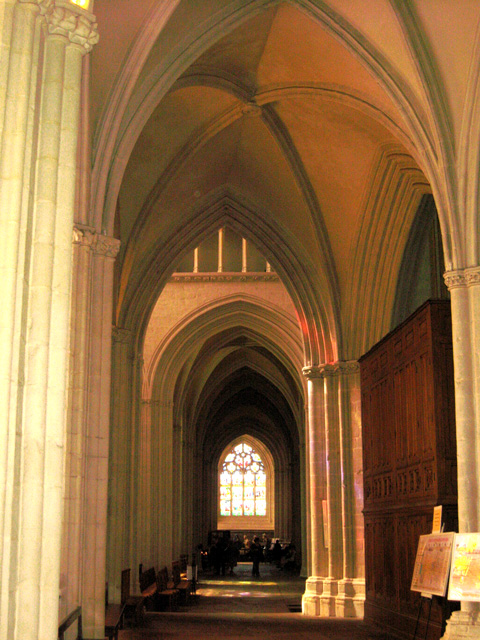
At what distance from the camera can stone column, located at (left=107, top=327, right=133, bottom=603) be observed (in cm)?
1309

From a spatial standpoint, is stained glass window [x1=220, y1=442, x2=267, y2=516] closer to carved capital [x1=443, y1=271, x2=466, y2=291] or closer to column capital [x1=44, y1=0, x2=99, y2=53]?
carved capital [x1=443, y1=271, x2=466, y2=291]

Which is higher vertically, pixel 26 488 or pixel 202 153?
pixel 202 153

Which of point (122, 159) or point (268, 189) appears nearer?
point (122, 159)

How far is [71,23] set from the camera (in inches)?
231

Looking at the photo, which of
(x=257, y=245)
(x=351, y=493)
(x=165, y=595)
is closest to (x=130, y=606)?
(x=165, y=595)

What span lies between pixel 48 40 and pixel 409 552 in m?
7.59

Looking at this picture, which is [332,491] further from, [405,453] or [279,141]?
[279,141]

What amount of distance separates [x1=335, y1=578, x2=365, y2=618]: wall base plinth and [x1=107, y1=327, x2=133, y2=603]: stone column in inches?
138

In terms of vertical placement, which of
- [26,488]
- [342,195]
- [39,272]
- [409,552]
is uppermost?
[342,195]

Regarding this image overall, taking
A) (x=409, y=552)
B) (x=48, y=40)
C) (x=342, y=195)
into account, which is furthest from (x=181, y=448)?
(x=48, y=40)

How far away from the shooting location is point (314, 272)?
1577cm

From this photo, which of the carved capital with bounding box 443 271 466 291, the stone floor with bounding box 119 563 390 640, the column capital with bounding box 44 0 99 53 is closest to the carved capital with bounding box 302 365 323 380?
the stone floor with bounding box 119 563 390 640

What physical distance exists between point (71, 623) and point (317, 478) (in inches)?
331

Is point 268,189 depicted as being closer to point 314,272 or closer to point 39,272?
point 314,272
